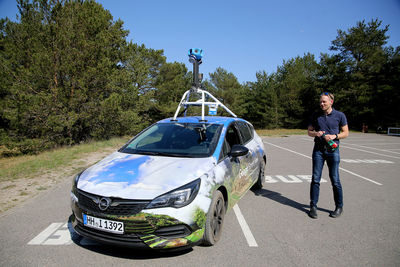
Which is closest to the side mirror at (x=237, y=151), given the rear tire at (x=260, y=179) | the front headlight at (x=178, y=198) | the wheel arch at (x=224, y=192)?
the wheel arch at (x=224, y=192)

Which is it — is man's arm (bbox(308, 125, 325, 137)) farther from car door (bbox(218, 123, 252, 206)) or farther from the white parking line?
the white parking line

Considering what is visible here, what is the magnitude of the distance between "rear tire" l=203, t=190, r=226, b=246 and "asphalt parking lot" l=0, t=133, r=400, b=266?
12 centimetres

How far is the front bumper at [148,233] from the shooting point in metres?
2.58

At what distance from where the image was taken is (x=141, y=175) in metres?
2.94

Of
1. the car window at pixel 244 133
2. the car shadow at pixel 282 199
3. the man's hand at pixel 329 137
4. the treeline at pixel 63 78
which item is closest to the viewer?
the man's hand at pixel 329 137

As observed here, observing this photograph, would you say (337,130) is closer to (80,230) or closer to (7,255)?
(80,230)

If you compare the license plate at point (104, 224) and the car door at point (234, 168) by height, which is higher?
the car door at point (234, 168)

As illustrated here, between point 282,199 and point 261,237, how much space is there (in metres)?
1.86

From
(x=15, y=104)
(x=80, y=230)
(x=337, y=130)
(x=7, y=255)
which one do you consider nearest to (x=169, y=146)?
(x=80, y=230)

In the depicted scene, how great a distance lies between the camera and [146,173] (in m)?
2.98

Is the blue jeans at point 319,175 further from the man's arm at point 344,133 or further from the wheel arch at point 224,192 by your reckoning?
the wheel arch at point 224,192

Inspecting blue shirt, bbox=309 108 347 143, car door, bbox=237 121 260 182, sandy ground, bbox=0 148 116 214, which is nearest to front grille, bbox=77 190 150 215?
car door, bbox=237 121 260 182

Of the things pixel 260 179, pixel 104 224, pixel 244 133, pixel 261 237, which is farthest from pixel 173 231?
pixel 260 179

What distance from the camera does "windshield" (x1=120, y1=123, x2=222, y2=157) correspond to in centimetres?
367
